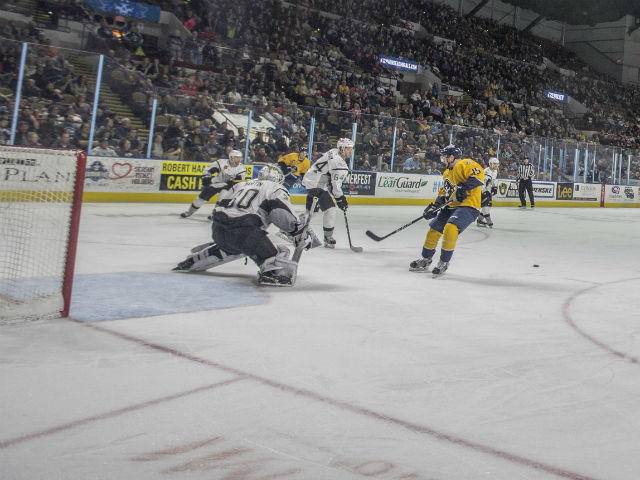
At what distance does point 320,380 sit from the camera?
10.4 ft

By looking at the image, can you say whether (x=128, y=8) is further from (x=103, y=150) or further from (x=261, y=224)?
(x=261, y=224)

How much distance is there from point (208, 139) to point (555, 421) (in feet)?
40.4

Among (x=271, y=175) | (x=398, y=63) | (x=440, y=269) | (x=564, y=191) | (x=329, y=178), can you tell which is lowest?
(x=440, y=269)

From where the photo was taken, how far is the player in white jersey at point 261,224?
18.0 ft

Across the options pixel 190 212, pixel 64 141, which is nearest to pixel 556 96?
pixel 190 212

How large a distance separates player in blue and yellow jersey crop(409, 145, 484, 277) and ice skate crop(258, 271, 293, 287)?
1761mm

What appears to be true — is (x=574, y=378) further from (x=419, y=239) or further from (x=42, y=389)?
(x=419, y=239)

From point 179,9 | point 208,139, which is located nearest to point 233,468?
point 208,139

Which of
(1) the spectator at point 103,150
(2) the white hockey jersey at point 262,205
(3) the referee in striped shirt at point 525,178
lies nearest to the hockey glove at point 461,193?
(2) the white hockey jersey at point 262,205

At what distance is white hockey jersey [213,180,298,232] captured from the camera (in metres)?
5.52

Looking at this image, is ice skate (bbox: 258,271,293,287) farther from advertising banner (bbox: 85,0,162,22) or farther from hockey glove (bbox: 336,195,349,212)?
advertising banner (bbox: 85,0,162,22)

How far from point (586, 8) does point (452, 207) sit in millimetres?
30965

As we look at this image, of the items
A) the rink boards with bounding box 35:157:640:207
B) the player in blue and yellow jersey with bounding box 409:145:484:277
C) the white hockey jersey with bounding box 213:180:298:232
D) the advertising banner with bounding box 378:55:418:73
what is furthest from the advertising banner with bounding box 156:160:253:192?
the advertising banner with bounding box 378:55:418:73

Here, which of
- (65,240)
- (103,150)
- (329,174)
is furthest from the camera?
(103,150)
